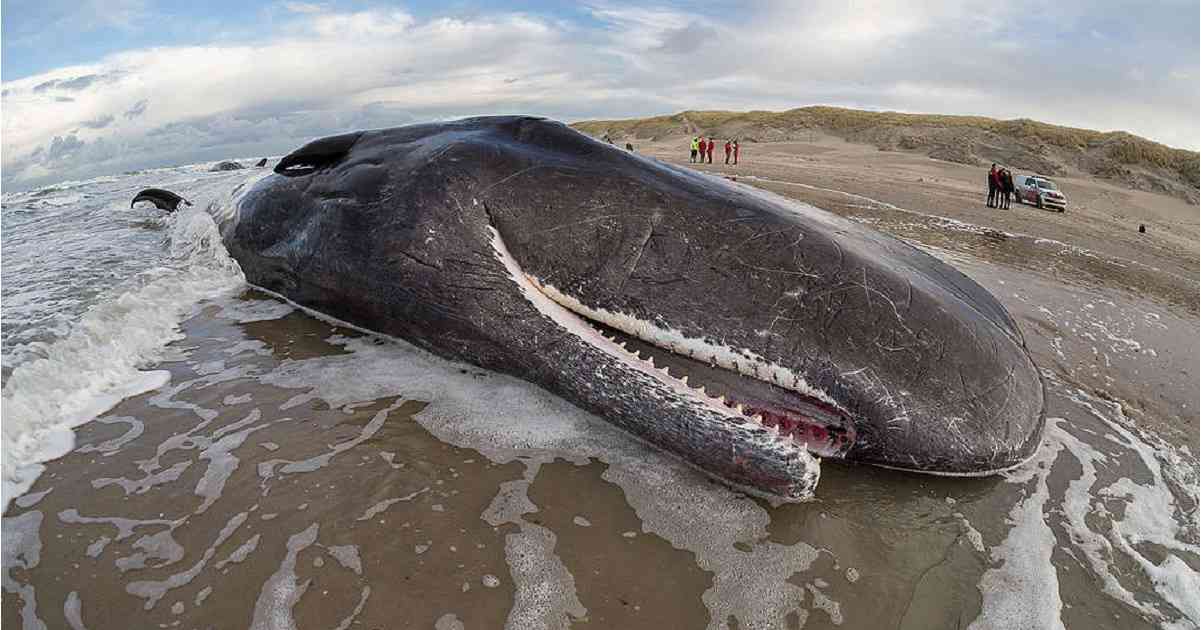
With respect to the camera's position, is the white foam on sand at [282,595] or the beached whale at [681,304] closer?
the white foam on sand at [282,595]

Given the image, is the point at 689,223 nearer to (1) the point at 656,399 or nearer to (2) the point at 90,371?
(1) the point at 656,399

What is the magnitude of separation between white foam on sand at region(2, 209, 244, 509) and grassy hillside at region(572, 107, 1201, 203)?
4068cm

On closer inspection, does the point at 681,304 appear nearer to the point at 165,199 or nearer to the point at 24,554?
the point at 24,554

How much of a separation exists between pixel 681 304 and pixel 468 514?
1.55 m

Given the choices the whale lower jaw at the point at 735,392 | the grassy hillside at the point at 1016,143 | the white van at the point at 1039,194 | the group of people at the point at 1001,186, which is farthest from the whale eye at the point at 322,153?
the grassy hillside at the point at 1016,143

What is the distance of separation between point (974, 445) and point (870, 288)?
952 mm

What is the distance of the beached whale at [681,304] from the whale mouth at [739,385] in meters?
0.01

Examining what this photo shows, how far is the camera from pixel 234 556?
2.80 metres

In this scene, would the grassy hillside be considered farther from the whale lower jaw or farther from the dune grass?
the whale lower jaw

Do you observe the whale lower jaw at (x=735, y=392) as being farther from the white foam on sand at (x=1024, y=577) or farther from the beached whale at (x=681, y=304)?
the white foam on sand at (x=1024, y=577)

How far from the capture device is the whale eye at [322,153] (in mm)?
5293

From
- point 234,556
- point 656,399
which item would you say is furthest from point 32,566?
point 656,399

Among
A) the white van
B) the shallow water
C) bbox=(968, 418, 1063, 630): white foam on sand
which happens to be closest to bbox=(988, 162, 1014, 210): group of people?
the white van

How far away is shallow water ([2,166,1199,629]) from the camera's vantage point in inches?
105
